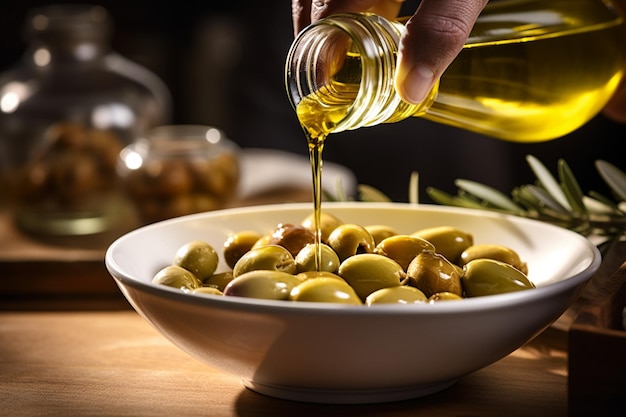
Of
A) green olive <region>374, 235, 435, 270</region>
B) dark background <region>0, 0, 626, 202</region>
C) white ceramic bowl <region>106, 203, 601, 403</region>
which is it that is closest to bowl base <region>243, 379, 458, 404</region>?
white ceramic bowl <region>106, 203, 601, 403</region>

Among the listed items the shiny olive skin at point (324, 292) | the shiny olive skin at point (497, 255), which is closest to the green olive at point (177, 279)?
the shiny olive skin at point (324, 292)

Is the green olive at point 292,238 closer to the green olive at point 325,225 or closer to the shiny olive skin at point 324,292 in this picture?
the green olive at point 325,225

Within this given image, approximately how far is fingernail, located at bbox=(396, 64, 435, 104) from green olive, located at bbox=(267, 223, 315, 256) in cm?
15

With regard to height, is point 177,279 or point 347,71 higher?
point 347,71

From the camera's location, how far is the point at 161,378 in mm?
625

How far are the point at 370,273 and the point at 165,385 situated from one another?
162 mm

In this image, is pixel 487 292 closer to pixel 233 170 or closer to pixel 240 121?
pixel 233 170

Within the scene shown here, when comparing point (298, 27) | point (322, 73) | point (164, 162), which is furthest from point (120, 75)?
point (322, 73)

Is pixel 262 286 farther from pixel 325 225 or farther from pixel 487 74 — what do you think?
pixel 487 74

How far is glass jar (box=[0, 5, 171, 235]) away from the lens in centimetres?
130

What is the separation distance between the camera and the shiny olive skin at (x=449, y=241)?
0.69 m

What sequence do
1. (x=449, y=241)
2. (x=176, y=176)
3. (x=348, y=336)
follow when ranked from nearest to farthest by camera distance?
(x=348, y=336) < (x=449, y=241) < (x=176, y=176)

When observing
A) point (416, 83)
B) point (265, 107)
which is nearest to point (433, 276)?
point (416, 83)

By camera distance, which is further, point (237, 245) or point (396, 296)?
point (237, 245)
